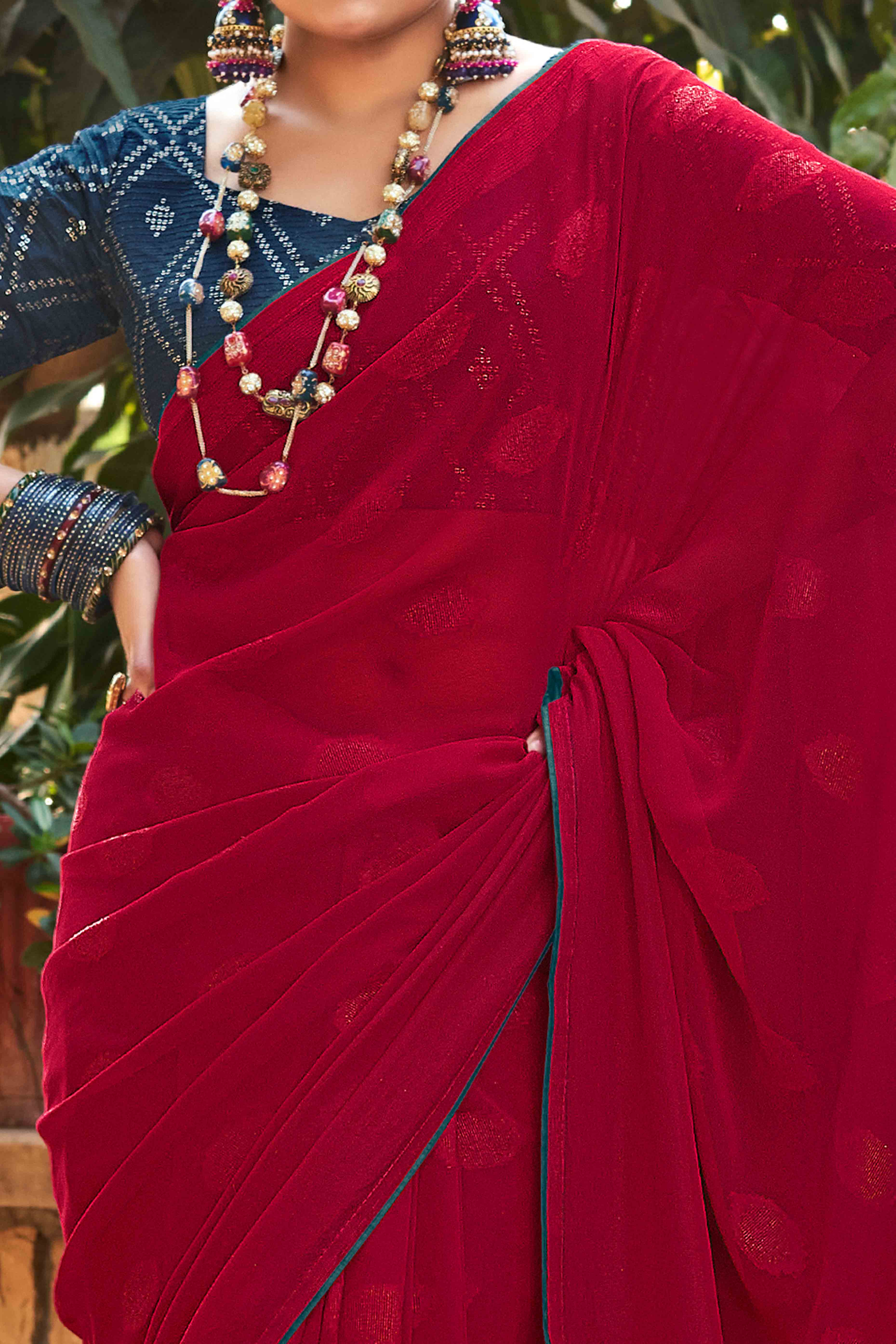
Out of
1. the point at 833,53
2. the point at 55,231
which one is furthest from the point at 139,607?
the point at 833,53

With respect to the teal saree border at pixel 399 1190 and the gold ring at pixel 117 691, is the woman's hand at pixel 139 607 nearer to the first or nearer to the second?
the gold ring at pixel 117 691

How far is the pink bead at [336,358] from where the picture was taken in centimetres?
81

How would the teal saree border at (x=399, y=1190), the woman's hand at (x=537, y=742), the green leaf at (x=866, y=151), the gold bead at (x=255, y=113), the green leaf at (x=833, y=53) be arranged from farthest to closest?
the green leaf at (x=833, y=53) → the green leaf at (x=866, y=151) → the gold bead at (x=255, y=113) → the woman's hand at (x=537, y=742) → the teal saree border at (x=399, y=1190)

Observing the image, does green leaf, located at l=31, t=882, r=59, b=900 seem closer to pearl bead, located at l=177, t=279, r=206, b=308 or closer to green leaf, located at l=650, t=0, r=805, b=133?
pearl bead, located at l=177, t=279, r=206, b=308

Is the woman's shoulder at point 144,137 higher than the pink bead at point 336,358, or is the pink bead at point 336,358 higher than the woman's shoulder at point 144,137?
the woman's shoulder at point 144,137

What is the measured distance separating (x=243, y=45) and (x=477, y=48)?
174mm

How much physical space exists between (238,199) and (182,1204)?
646 mm

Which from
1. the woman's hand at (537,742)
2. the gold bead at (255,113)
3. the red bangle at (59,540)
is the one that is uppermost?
the gold bead at (255,113)

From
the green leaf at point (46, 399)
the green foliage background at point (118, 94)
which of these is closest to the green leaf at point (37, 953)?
the green foliage background at point (118, 94)

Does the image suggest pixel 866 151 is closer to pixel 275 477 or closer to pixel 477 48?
pixel 477 48

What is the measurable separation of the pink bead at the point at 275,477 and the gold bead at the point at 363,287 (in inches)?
4.6

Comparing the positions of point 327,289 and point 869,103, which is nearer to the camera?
point 327,289

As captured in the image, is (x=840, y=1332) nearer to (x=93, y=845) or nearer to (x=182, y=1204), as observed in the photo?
(x=182, y=1204)

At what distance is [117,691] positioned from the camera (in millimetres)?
911
